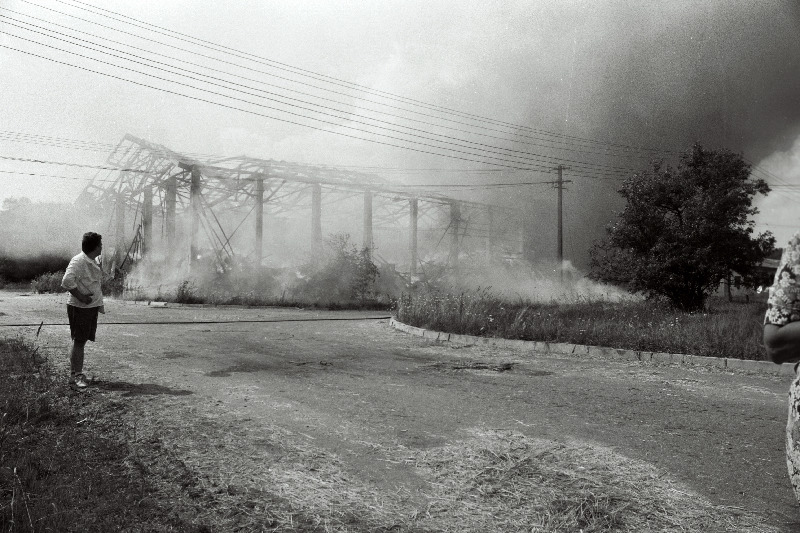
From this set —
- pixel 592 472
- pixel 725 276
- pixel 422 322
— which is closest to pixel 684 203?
pixel 725 276

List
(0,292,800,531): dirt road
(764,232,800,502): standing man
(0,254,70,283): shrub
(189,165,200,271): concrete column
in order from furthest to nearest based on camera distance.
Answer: (0,254,70,283): shrub, (189,165,200,271): concrete column, (0,292,800,531): dirt road, (764,232,800,502): standing man

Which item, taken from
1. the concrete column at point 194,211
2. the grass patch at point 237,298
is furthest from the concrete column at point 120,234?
the concrete column at point 194,211

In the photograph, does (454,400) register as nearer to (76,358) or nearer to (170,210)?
(76,358)

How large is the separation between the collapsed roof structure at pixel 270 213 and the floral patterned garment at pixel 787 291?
2349 cm

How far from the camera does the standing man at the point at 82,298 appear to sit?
6.23 meters

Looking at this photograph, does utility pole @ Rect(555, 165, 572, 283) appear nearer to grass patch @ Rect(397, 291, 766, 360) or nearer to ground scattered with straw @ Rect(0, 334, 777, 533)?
grass patch @ Rect(397, 291, 766, 360)

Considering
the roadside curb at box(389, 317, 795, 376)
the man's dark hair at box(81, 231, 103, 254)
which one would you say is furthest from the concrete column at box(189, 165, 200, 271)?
the man's dark hair at box(81, 231, 103, 254)

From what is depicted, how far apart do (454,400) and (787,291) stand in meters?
4.26

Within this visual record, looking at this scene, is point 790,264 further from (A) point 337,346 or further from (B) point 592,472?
(A) point 337,346

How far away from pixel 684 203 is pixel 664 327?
24.2 ft

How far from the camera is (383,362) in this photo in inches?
332

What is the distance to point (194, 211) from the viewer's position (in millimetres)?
23906

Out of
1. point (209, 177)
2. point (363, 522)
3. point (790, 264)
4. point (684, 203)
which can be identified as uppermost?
point (209, 177)

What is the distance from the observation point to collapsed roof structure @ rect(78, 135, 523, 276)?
24.9m
